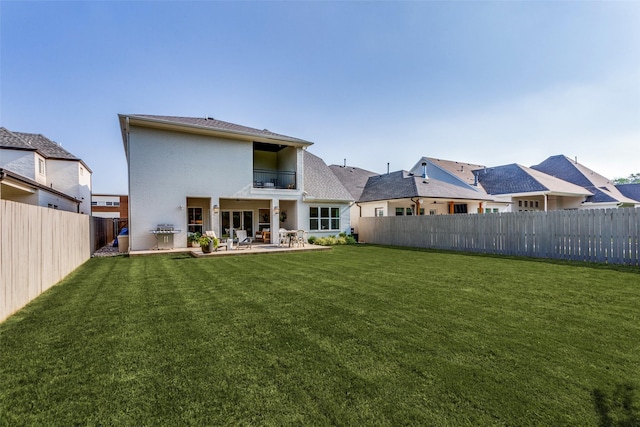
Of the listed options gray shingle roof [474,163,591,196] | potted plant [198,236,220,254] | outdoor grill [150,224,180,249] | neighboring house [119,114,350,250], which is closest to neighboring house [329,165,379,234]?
neighboring house [119,114,350,250]

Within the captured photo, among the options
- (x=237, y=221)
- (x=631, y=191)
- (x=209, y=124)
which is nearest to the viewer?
(x=209, y=124)

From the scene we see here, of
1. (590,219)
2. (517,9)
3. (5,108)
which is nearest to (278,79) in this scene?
(517,9)

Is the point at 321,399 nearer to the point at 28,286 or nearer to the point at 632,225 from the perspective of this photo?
the point at 28,286

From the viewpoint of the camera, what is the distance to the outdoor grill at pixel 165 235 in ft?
44.3

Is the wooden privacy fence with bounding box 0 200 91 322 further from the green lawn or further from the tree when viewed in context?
the tree

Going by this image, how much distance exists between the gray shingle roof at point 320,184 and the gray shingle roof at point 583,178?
23.5m

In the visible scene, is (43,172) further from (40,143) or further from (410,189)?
(410,189)

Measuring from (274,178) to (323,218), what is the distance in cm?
406

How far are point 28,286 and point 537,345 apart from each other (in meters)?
7.96

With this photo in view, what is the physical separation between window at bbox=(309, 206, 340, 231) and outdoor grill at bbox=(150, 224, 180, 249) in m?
7.76

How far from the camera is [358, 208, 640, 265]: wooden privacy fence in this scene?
9.21 meters

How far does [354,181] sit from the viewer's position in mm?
25484

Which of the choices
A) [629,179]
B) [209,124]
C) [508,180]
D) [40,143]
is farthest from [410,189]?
[629,179]

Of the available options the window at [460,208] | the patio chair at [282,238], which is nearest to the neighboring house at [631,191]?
the window at [460,208]
